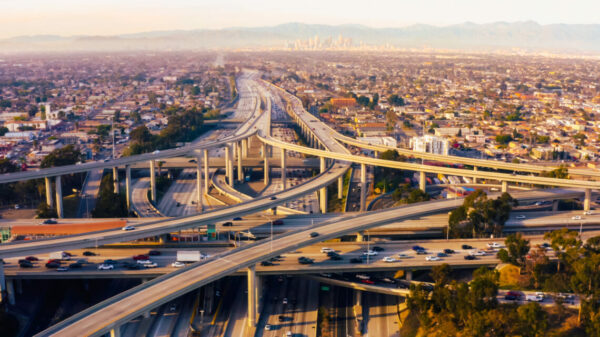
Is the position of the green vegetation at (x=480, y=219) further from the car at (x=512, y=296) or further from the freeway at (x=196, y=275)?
the car at (x=512, y=296)

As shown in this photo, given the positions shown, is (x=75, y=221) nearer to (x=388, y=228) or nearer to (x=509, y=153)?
(x=388, y=228)

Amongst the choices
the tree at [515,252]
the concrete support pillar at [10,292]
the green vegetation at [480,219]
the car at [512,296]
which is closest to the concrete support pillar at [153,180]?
the concrete support pillar at [10,292]

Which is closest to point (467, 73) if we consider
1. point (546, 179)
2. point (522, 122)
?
point (522, 122)

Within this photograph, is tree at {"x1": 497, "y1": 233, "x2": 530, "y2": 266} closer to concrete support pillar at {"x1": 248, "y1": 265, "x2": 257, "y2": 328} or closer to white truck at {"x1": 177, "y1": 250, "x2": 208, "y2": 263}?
concrete support pillar at {"x1": 248, "y1": 265, "x2": 257, "y2": 328}

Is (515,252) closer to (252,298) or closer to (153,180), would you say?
(252,298)

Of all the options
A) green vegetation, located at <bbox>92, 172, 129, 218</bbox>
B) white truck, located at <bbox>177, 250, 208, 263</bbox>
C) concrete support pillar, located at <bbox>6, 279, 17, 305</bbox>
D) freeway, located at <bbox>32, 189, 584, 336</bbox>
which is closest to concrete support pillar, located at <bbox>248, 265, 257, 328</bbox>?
freeway, located at <bbox>32, 189, 584, 336</bbox>

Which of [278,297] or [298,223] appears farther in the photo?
[298,223]
